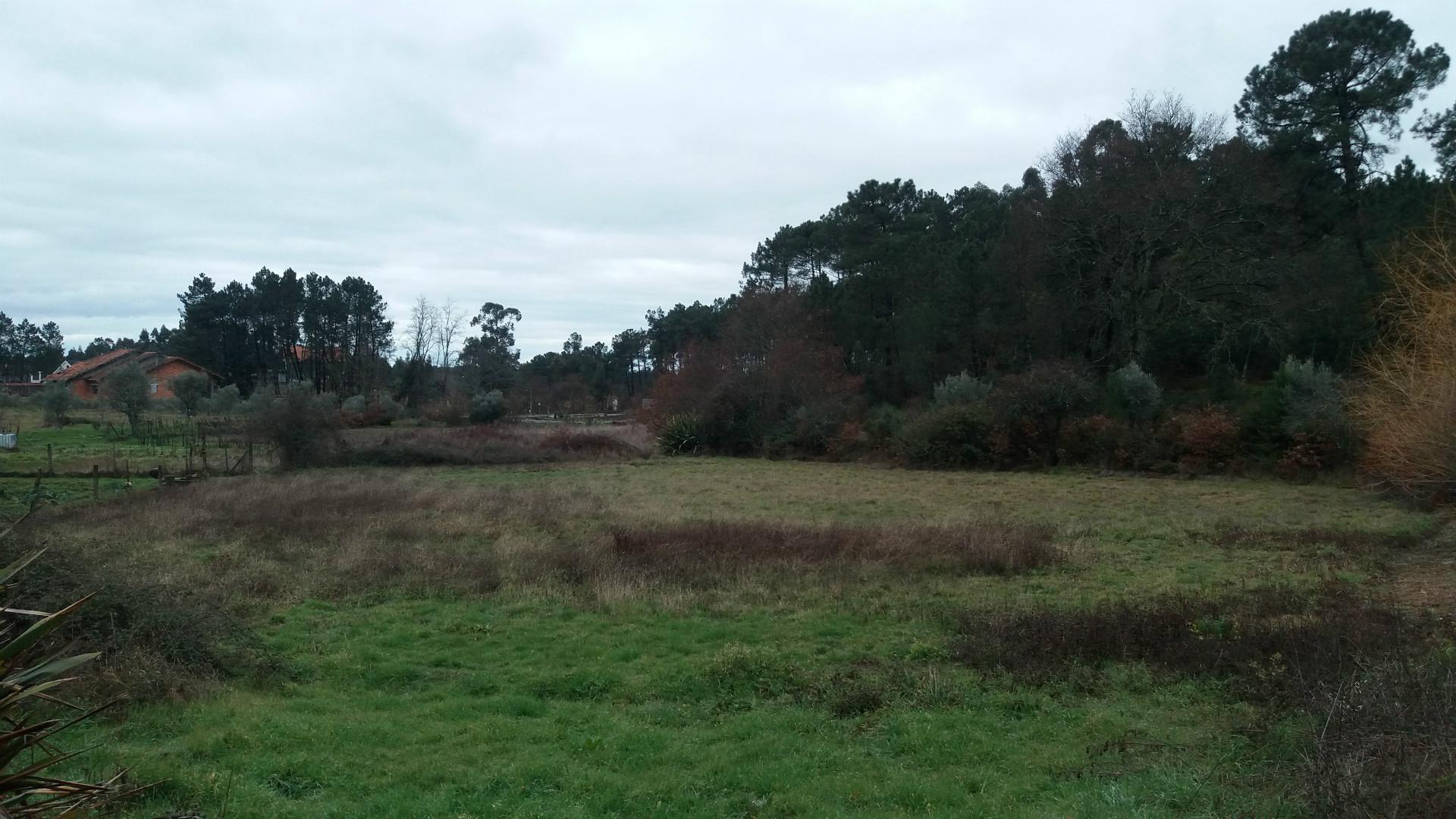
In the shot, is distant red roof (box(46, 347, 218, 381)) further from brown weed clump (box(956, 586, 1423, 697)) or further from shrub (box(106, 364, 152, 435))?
brown weed clump (box(956, 586, 1423, 697))

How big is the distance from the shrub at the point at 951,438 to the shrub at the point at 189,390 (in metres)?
43.8

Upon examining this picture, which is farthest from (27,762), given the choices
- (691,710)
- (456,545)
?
(456,545)

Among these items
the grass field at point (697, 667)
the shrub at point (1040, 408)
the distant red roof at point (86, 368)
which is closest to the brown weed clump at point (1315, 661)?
the grass field at point (697, 667)

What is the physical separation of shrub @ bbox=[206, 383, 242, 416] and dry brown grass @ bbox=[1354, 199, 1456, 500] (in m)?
58.6

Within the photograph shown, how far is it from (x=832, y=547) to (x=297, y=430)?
27228mm

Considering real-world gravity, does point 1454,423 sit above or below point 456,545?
above

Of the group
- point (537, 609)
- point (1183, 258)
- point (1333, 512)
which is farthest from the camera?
point (1183, 258)

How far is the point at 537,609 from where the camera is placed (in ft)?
37.8

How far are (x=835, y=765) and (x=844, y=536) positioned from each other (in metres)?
10.2

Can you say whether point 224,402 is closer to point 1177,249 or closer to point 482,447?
point 482,447

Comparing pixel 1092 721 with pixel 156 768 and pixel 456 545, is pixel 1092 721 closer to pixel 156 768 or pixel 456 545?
pixel 156 768

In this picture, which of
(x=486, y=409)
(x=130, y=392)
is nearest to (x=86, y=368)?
(x=130, y=392)

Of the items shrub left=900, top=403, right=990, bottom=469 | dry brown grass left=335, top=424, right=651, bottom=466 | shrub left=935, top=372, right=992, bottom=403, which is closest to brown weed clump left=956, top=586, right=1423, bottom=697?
shrub left=900, top=403, right=990, bottom=469

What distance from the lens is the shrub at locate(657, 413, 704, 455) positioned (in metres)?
45.3
